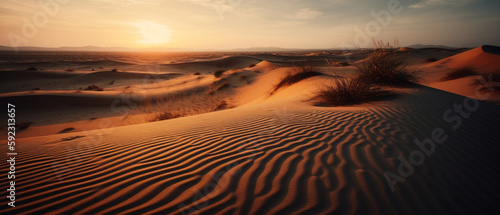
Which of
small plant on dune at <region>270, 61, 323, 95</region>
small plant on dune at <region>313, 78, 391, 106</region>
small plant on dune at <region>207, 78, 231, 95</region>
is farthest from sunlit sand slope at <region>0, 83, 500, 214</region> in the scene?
small plant on dune at <region>207, 78, 231, 95</region>

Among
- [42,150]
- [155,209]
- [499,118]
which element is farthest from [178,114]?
[499,118]

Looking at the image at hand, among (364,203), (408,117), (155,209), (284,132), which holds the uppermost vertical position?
(408,117)

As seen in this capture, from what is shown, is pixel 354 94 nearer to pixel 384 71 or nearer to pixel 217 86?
pixel 384 71

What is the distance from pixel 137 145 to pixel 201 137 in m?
1.06

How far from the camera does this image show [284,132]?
135 inches

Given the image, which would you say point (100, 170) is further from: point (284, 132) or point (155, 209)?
point (284, 132)

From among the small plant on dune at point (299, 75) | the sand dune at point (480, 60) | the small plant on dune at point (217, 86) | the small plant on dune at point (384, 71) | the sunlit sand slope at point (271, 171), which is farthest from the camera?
the small plant on dune at point (217, 86)

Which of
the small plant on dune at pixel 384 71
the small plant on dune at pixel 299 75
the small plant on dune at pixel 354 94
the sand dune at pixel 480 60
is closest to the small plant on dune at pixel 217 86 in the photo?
the small plant on dune at pixel 299 75

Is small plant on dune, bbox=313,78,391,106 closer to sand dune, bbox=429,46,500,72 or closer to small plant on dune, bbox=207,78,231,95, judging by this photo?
small plant on dune, bbox=207,78,231,95

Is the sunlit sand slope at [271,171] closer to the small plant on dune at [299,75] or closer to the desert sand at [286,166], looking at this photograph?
the desert sand at [286,166]

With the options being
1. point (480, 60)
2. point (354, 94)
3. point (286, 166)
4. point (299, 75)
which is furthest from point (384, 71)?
point (480, 60)

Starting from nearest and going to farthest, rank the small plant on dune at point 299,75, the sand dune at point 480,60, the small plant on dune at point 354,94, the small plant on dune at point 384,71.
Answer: the small plant on dune at point 354,94
the small plant on dune at point 384,71
the sand dune at point 480,60
the small plant on dune at point 299,75

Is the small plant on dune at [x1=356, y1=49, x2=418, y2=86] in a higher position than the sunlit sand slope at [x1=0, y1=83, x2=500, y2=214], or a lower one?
higher

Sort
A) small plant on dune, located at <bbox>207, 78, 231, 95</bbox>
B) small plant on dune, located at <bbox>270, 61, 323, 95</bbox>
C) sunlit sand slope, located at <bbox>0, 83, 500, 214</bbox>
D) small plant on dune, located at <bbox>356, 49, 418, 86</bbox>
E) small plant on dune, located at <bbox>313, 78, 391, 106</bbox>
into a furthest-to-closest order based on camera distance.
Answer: small plant on dune, located at <bbox>207, 78, 231, 95</bbox> < small plant on dune, located at <bbox>270, 61, 323, 95</bbox> < small plant on dune, located at <bbox>356, 49, 418, 86</bbox> < small plant on dune, located at <bbox>313, 78, 391, 106</bbox> < sunlit sand slope, located at <bbox>0, 83, 500, 214</bbox>
